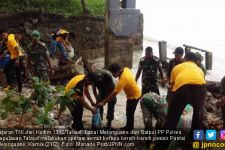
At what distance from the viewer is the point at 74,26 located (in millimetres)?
15398

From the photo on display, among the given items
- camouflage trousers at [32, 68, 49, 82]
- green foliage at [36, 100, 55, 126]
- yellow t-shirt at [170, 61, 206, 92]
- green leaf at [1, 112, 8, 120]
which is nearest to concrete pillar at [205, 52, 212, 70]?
camouflage trousers at [32, 68, 49, 82]

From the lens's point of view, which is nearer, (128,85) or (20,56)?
(128,85)

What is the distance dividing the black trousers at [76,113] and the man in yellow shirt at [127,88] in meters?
0.40

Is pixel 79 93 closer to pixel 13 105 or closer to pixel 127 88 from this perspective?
pixel 127 88

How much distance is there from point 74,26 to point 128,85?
26.1 ft

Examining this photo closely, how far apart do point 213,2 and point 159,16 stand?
9221 mm

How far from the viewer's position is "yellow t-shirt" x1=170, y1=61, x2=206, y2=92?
22.6ft

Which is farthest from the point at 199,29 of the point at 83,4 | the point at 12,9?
the point at 12,9

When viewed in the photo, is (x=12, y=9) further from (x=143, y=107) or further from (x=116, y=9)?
(x=143, y=107)

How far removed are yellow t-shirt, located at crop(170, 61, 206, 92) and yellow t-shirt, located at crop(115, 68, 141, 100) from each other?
3.18ft

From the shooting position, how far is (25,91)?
10555 millimetres

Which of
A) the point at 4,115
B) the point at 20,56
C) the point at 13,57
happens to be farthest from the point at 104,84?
the point at 13,57

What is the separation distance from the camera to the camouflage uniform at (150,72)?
29.7 feet

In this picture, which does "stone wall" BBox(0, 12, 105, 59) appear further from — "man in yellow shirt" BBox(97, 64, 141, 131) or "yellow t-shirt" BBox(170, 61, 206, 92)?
"yellow t-shirt" BBox(170, 61, 206, 92)
